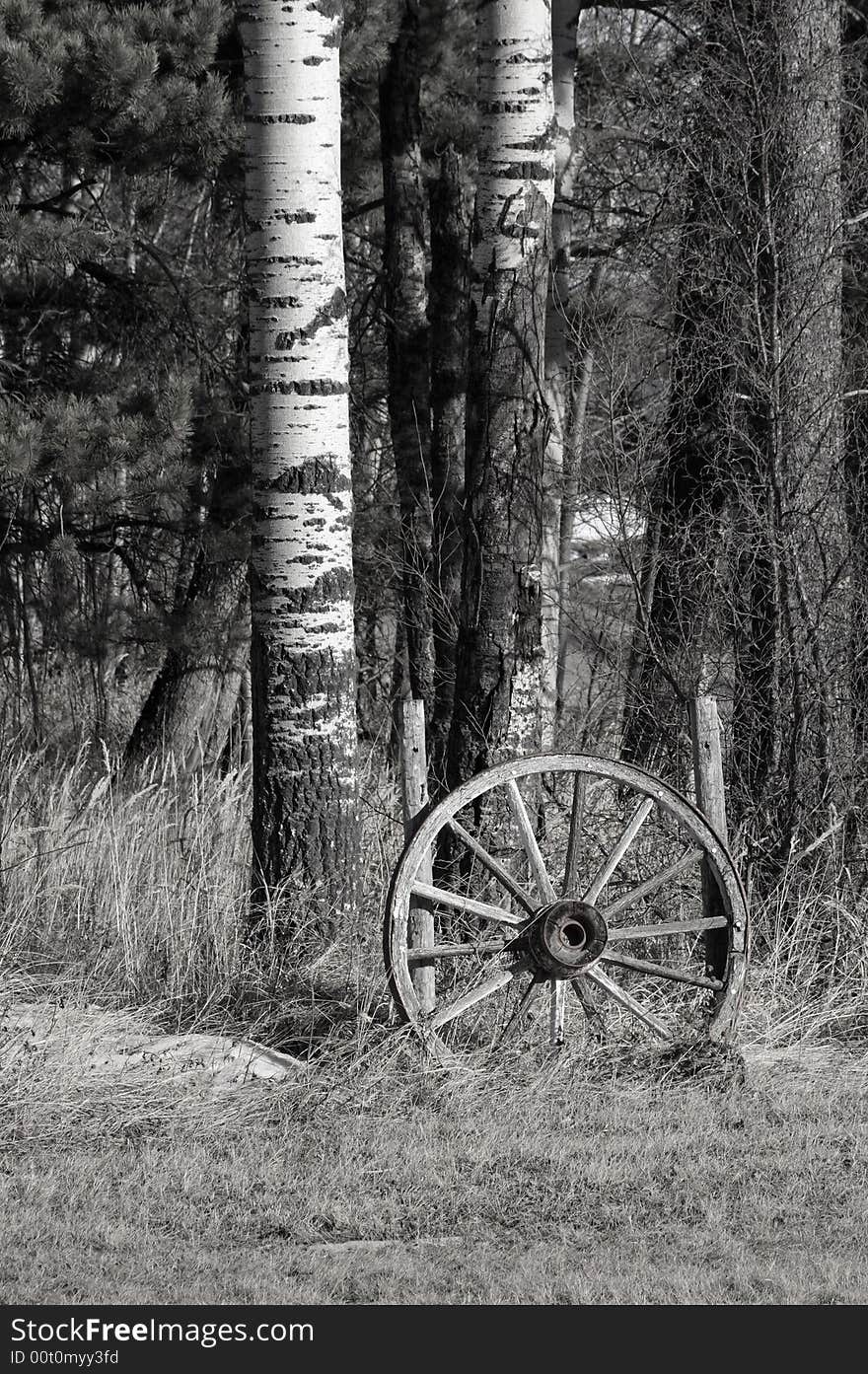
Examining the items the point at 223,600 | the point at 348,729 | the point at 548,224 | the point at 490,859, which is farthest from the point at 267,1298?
the point at 223,600

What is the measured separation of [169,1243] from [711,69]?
5.18 meters

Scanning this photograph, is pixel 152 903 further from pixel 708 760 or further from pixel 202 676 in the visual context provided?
pixel 202 676

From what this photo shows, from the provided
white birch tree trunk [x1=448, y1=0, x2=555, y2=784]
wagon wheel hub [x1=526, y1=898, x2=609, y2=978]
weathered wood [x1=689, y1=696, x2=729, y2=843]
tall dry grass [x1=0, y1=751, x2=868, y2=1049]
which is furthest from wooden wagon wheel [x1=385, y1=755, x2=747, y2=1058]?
white birch tree trunk [x1=448, y1=0, x2=555, y2=784]

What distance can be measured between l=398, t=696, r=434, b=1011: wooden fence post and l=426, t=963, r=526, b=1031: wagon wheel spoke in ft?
0.40

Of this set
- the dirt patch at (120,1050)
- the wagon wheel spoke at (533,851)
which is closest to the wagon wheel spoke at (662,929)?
the wagon wheel spoke at (533,851)

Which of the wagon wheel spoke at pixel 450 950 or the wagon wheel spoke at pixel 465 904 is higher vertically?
the wagon wheel spoke at pixel 465 904

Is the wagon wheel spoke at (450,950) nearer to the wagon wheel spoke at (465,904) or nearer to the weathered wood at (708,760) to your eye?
the wagon wheel spoke at (465,904)

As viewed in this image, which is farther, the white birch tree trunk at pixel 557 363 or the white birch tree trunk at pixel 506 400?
the white birch tree trunk at pixel 557 363

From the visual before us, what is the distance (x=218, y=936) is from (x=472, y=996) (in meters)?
1.33

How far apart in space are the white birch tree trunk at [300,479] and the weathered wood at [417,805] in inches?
30.0

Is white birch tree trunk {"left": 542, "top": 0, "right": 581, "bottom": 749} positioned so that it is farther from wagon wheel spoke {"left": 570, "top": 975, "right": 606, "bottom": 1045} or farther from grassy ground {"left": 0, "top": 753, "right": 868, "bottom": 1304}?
grassy ground {"left": 0, "top": 753, "right": 868, "bottom": 1304}

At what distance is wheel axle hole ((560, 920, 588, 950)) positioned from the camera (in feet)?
16.9

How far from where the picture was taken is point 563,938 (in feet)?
16.8

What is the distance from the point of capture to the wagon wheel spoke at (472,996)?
5098mm
